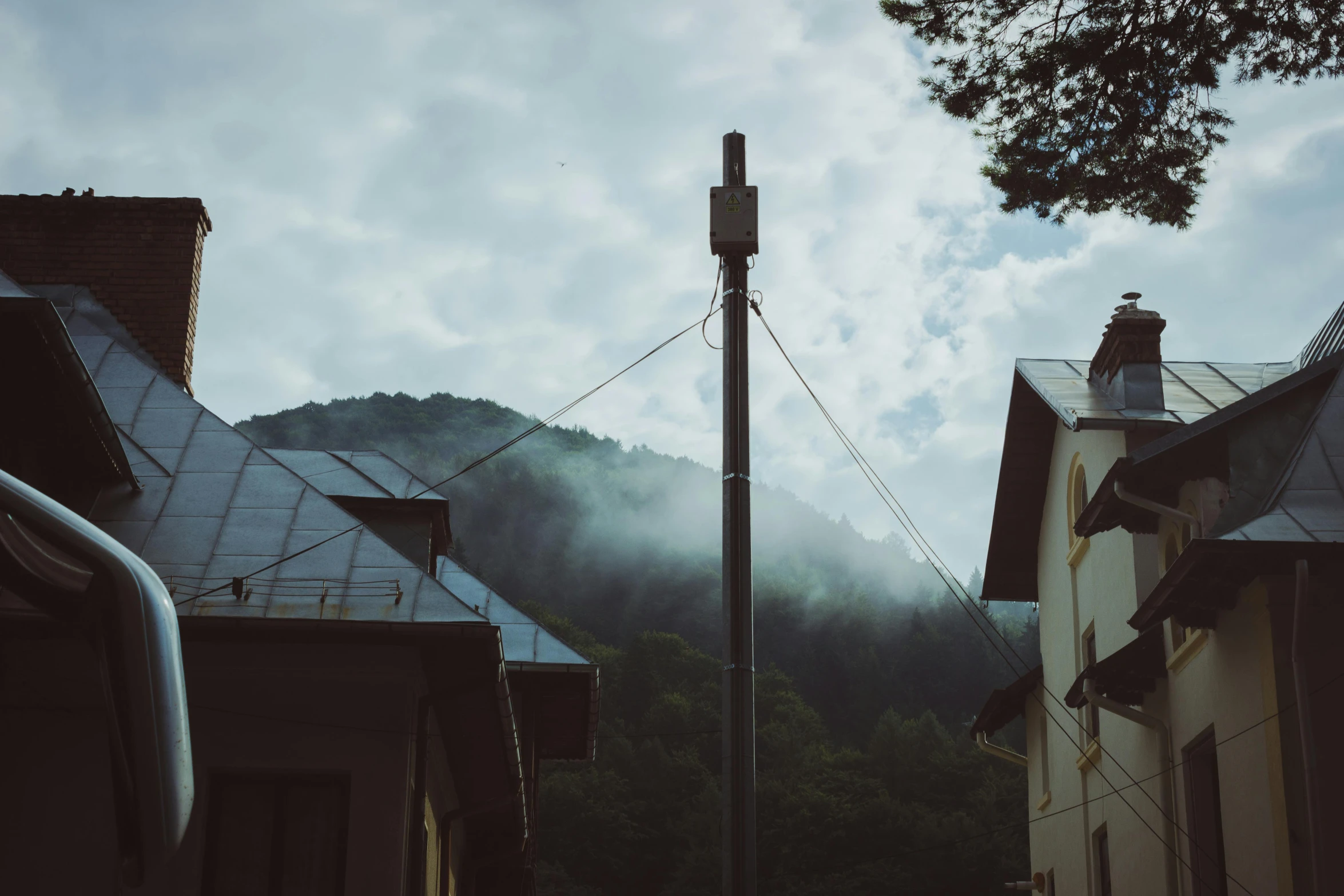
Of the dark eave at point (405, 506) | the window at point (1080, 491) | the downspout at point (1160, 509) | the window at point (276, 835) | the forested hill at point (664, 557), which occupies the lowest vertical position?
the window at point (276, 835)

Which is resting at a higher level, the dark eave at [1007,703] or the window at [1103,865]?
the dark eave at [1007,703]

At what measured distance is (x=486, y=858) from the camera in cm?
1691

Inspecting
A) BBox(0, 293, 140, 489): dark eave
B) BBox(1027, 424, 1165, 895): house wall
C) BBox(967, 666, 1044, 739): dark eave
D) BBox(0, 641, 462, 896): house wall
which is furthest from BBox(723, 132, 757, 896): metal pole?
BBox(967, 666, 1044, 739): dark eave

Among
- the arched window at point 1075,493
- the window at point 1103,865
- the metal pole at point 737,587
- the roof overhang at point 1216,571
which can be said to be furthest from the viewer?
the arched window at point 1075,493

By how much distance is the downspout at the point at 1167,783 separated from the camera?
532 inches

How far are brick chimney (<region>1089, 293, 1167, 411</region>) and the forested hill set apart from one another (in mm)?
72535

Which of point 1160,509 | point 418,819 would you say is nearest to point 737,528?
point 418,819

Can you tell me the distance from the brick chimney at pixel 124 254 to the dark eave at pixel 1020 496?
9.93 metres

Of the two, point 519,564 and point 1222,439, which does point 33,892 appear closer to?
point 1222,439

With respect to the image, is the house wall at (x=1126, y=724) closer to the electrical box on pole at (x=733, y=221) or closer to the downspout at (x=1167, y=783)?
the downspout at (x=1167, y=783)

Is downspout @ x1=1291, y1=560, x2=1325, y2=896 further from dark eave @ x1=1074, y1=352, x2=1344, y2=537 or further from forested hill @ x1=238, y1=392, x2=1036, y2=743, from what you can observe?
forested hill @ x1=238, y1=392, x2=1036, y2=743

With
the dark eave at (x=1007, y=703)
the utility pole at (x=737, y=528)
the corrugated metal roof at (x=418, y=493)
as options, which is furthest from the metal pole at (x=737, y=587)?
the dark eave at (x=1007, y=703)

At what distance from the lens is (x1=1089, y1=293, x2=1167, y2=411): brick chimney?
50.3 ft

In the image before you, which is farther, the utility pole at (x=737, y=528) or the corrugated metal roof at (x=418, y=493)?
the corrugated metal roof at (x=418, y=493)
